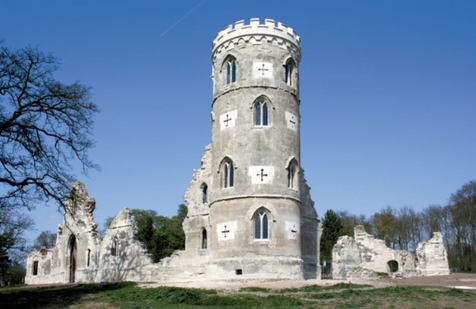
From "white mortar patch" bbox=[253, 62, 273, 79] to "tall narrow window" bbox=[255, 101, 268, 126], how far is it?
152 cm

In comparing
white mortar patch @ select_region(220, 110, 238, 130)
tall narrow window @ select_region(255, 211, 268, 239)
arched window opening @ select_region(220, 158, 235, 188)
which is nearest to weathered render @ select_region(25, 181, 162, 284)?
arched window opening @ select_region(220, 158, 235, 188)

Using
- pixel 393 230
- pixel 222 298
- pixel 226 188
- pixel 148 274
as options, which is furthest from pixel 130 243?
pixel 393 230

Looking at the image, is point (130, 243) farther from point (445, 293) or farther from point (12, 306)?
point (445, 293)

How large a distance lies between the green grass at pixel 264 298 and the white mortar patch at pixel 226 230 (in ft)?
18.8

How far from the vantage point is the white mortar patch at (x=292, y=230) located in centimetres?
2722

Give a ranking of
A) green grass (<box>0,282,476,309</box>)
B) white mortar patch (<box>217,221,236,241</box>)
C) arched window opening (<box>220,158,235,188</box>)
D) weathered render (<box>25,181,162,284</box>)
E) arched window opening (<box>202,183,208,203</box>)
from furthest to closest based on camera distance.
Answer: weathered render (<box>25,181,162,284</box>)
arched window opening (<box>202,183,208,203</box>)
arched window opening (<box>220,158,235,188</box>)
white mortar patch (<box>217,221,236,241</box>)
green grass (<box>0,282,476,309</box>)

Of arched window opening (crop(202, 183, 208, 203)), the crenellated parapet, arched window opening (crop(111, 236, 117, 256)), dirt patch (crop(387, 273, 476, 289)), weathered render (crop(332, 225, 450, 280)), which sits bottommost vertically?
dirt patch (crop(387, 273, 476, 289))

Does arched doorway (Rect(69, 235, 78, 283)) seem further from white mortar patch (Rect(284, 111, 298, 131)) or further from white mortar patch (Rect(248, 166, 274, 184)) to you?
white mortar patch (Rect(284, 111, 298, 131))

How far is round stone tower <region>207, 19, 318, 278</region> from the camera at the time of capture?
26.8 metres

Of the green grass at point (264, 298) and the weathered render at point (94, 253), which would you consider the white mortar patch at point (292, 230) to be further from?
the weathered render at point (94, 253)

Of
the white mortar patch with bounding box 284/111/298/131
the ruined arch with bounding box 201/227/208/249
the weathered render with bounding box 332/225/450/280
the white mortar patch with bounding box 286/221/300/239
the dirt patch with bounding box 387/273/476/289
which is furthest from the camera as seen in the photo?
the weathered render with bounding box 332/225/450/280

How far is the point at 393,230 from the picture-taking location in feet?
212

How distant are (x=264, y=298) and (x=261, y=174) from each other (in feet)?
31.9

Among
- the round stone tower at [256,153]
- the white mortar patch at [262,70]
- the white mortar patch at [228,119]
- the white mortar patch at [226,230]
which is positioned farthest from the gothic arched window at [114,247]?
the white mortar patch at [262,70]
